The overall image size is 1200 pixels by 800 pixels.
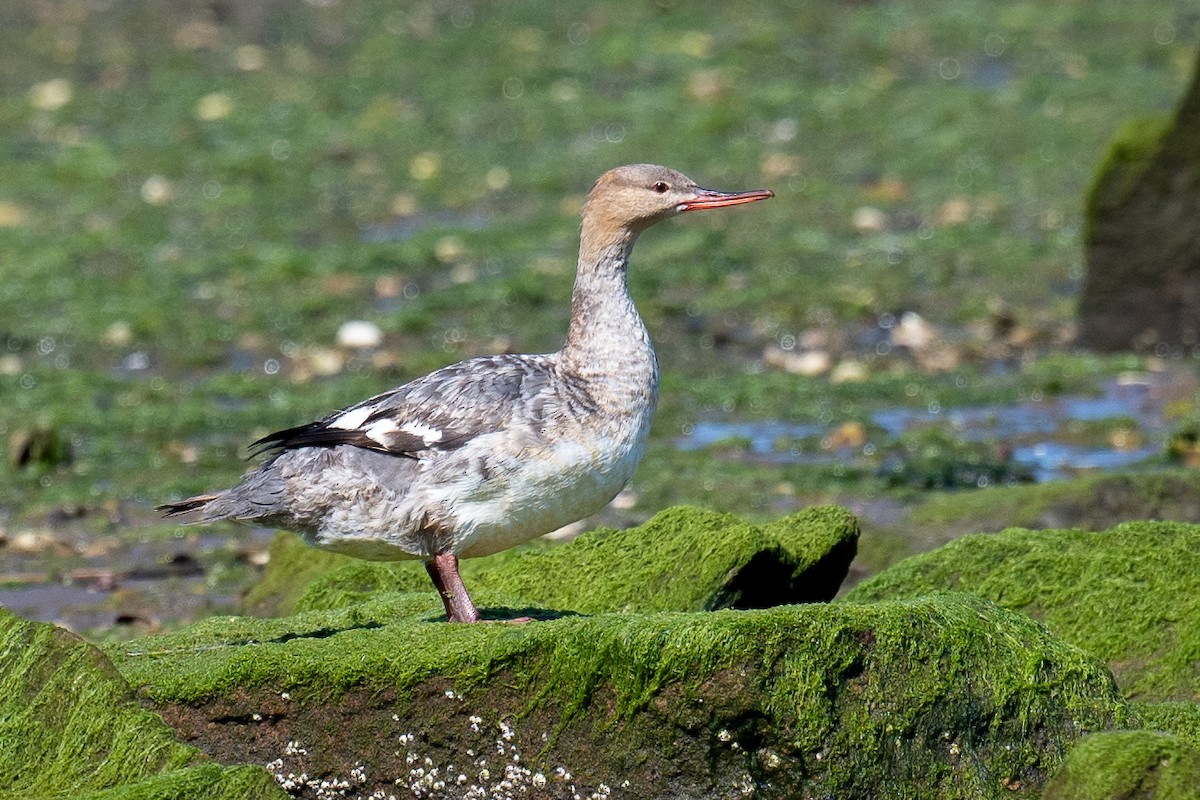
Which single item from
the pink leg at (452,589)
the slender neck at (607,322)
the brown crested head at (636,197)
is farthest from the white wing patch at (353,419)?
the brown crested head at (636,197)

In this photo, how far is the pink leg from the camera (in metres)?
5.64

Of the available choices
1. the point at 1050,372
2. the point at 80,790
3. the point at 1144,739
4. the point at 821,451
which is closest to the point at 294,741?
the point at 80,790

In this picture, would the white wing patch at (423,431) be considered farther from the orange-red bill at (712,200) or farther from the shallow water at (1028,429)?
the shallow water at (1028,429)

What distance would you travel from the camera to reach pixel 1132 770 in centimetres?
442

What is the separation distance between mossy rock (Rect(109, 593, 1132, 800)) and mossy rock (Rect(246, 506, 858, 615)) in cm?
93

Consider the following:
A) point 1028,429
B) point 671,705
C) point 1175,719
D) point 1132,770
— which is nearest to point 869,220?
point 1028,429

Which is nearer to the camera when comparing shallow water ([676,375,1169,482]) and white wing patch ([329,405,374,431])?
white wing patch ([329,405,374,431])

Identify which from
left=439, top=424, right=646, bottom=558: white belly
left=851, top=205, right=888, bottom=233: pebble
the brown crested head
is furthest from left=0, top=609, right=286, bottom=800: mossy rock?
left=851, top=205, right=888, bottom=233: pebble

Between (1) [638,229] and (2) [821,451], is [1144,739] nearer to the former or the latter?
(1) [638,229]

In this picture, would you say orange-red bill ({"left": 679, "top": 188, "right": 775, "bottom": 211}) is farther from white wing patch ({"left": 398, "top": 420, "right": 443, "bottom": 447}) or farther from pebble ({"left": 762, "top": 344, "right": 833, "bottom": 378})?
pebble ({"left": 762, "top": 344, "right": 833, "bottom": 378})

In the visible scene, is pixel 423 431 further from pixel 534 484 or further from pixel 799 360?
pixel 799 360

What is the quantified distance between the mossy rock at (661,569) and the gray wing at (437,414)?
71 centimetres

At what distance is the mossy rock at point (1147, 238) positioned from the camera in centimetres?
1094

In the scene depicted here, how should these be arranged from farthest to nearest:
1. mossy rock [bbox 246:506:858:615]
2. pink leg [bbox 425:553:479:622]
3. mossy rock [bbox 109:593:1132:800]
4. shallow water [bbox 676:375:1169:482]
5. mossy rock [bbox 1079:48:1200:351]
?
mossy rock [bbox 1079:48:1200:351], shallow water [bbox 676:375:1169:482], mossy rock [bbox 246:506:858:615], pink leg [bbox 425:553:479:622], mossy rock [bbox 109:593:1132:800]
